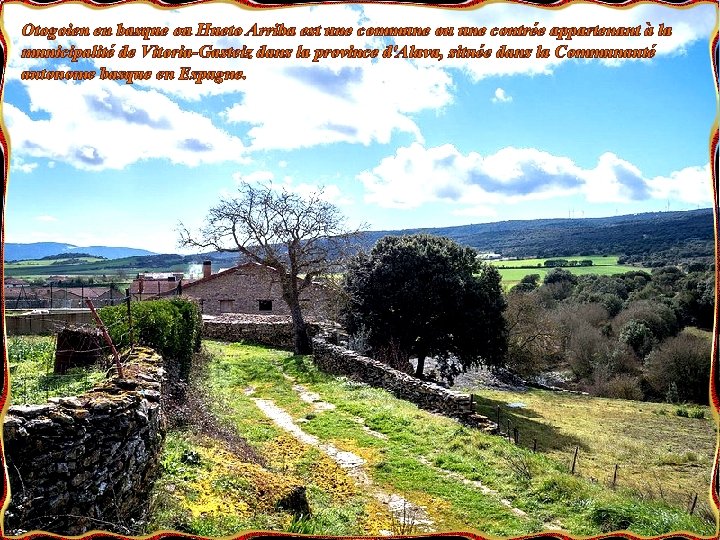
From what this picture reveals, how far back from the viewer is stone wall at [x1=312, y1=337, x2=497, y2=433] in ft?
50.0

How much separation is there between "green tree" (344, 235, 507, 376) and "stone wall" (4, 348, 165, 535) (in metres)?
19.7

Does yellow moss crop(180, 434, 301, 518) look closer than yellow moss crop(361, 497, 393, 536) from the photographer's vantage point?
Yes

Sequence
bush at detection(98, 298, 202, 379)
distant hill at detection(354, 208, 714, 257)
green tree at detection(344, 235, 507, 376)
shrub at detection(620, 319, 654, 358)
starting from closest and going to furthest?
1. bush at detection(98, 298, 202, 379)
2. green tree at detection(344, 235, 507, 376)
3. distant hill at detection(354, 208, 714, 257)
4. shrub at detection(620, 319, 654, 358)

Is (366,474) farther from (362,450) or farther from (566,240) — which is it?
(566,240)

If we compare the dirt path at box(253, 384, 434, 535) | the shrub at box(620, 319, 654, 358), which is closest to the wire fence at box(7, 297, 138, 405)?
the dirt path at box(253, 384, 434, 535)

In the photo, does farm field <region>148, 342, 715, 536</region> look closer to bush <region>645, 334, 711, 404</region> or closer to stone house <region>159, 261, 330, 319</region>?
bush <region>645, 334, 711, 404</region>

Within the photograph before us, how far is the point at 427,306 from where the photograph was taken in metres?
26.5

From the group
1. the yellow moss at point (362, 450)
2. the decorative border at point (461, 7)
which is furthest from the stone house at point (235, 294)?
the decorative border at point (461, 7)

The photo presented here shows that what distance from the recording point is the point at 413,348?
88.4ft

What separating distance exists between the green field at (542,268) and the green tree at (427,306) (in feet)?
46.6

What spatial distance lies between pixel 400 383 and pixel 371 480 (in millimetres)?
8642

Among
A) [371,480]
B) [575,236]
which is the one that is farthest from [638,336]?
[371,480]

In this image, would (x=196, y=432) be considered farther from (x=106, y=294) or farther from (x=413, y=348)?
(x=106, y=294)

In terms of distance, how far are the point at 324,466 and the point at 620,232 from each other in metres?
37.4
